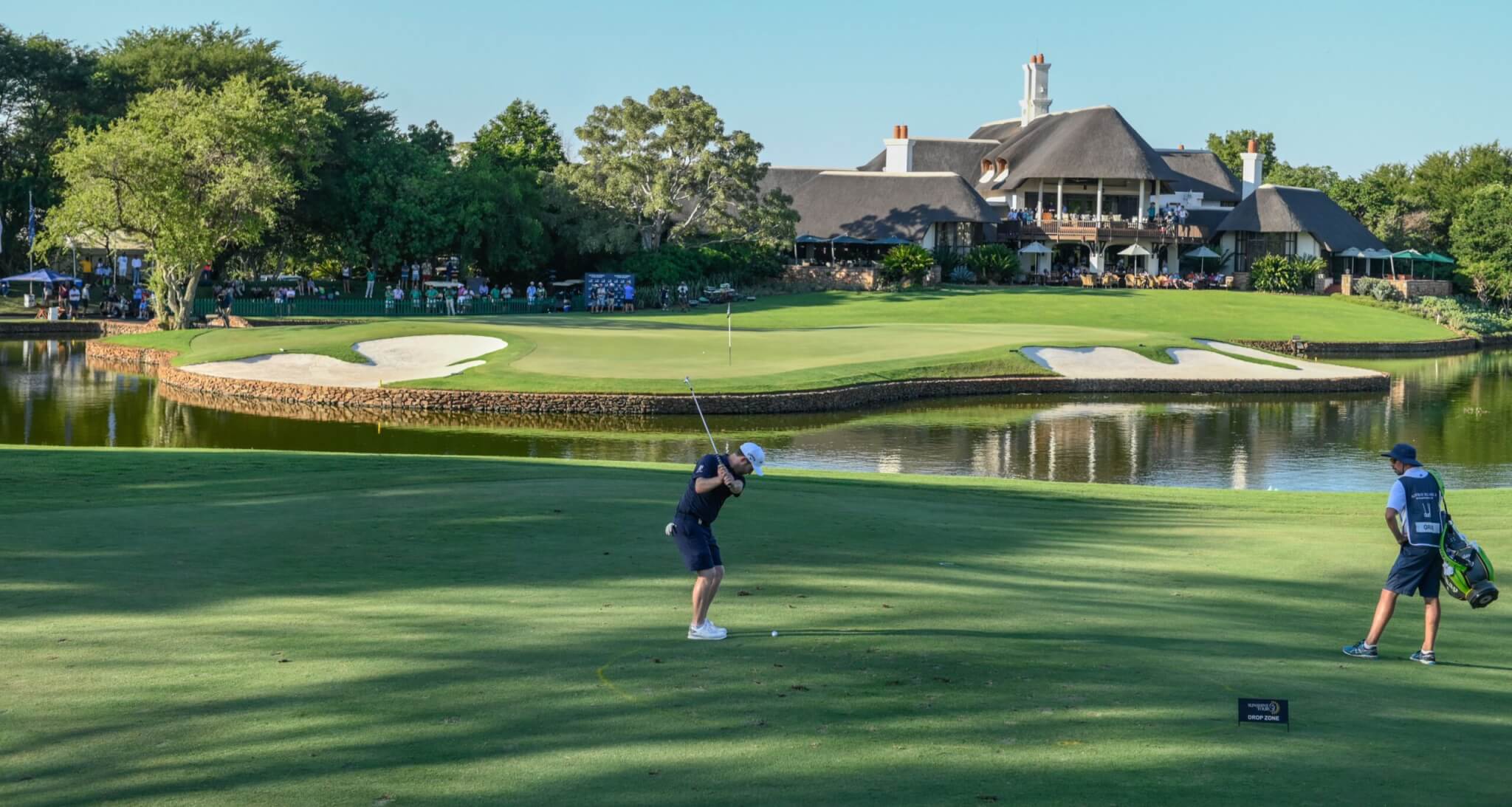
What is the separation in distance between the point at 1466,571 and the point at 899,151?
87.6 meters

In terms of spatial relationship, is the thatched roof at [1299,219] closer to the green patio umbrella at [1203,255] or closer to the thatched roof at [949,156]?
the green patio umbrella at [1203,255]

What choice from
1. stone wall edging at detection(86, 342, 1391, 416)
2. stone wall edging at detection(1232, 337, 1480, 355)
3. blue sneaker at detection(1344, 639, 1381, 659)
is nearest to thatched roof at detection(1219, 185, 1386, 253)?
stone wall edging at detection(1232, 337, 1480, 355)

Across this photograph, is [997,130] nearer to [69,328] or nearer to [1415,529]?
[69,328]

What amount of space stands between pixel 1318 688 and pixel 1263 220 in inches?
3313

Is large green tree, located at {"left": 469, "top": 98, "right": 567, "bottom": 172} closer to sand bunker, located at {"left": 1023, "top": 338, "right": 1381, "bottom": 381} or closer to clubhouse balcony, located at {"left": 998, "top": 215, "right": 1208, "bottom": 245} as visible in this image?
clubhouse balcony, located at {"left": 998, "top": 215, "right": 1208, "bottom": 245}

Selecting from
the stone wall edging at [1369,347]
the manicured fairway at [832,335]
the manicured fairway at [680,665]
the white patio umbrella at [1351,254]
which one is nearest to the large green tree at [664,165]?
the manicured fairway at [832,335]

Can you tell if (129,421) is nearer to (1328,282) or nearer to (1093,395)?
(1093,395)

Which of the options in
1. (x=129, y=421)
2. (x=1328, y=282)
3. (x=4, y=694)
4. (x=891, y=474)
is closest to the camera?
(x=4, y=694)

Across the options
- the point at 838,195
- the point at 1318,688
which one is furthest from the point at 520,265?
the point at 1318,688

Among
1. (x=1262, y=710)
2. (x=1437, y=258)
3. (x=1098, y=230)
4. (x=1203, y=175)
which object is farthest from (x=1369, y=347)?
(x=1262, y=710)

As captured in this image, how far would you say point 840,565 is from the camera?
13.5 meters

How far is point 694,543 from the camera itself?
9711mm

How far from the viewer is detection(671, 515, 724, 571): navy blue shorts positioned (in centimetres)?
970

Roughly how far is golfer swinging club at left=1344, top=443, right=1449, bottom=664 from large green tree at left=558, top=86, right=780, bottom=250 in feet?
216
